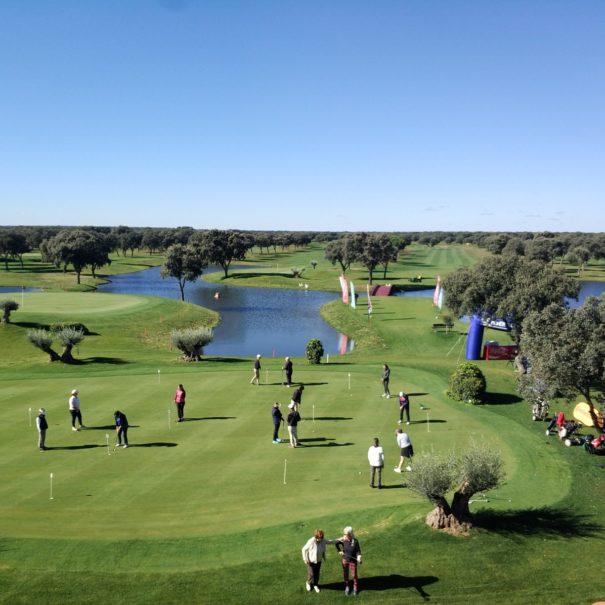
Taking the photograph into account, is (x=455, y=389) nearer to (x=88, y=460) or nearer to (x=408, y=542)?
(x=408, y=542)

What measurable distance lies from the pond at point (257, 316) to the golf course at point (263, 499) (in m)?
25.0

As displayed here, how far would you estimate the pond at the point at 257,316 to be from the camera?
61219mm

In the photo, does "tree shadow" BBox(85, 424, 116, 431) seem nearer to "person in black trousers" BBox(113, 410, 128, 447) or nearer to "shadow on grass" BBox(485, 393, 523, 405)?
"person in black trousers" BBox(113, 410, 128, 447)

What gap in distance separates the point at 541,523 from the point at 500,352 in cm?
3056

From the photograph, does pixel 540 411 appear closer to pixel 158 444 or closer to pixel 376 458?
pixel 376 458

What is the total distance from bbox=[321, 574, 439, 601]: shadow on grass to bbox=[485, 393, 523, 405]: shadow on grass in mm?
18485

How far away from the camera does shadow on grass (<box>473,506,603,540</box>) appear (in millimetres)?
15797

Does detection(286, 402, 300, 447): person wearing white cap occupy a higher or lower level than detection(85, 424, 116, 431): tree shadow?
higher

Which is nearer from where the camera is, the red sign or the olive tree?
the olive tree

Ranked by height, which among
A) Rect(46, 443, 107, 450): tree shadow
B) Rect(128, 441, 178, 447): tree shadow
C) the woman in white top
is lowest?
Rect(46, 443, 107, 450): tree shadow

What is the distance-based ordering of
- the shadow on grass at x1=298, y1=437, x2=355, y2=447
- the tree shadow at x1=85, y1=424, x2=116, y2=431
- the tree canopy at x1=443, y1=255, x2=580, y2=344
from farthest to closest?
the tree canopy at x1=443, y1=255, x2=580, y2=344
the tree shadow at x1=85, y1=424, x2=116, y2=431
the shadow on grass at x1=298, y1=437, x2=355, y2=447

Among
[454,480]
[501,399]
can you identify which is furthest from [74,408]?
[501,399]

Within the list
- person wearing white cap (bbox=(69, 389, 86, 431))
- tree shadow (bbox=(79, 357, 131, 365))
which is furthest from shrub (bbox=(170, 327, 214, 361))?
person wearing white cap (bbox=(69, 389, 86, 431))

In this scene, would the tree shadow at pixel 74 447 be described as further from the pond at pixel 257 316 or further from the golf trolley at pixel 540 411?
the pond at pixel 257 316
